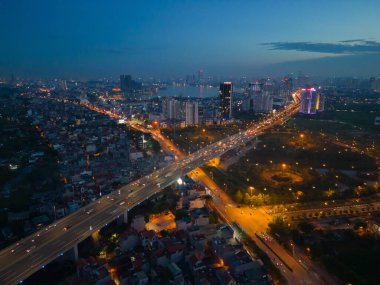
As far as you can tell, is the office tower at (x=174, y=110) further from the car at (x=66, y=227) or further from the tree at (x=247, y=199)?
the car at (x=66, y=227)

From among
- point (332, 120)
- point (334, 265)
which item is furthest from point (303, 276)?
point (332, 120)

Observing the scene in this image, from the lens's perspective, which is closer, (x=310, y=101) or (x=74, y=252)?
(x=74, y=252)

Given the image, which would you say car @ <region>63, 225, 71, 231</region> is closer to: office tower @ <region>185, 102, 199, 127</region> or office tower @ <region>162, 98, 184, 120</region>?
office tower @ <region>185, 102, 199, 127</region>

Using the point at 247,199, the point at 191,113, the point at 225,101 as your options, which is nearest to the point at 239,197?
the point at 247,199

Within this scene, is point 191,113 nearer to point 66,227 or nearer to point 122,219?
point 122,219

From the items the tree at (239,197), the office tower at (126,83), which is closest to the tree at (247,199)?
the tree at (239,197)
